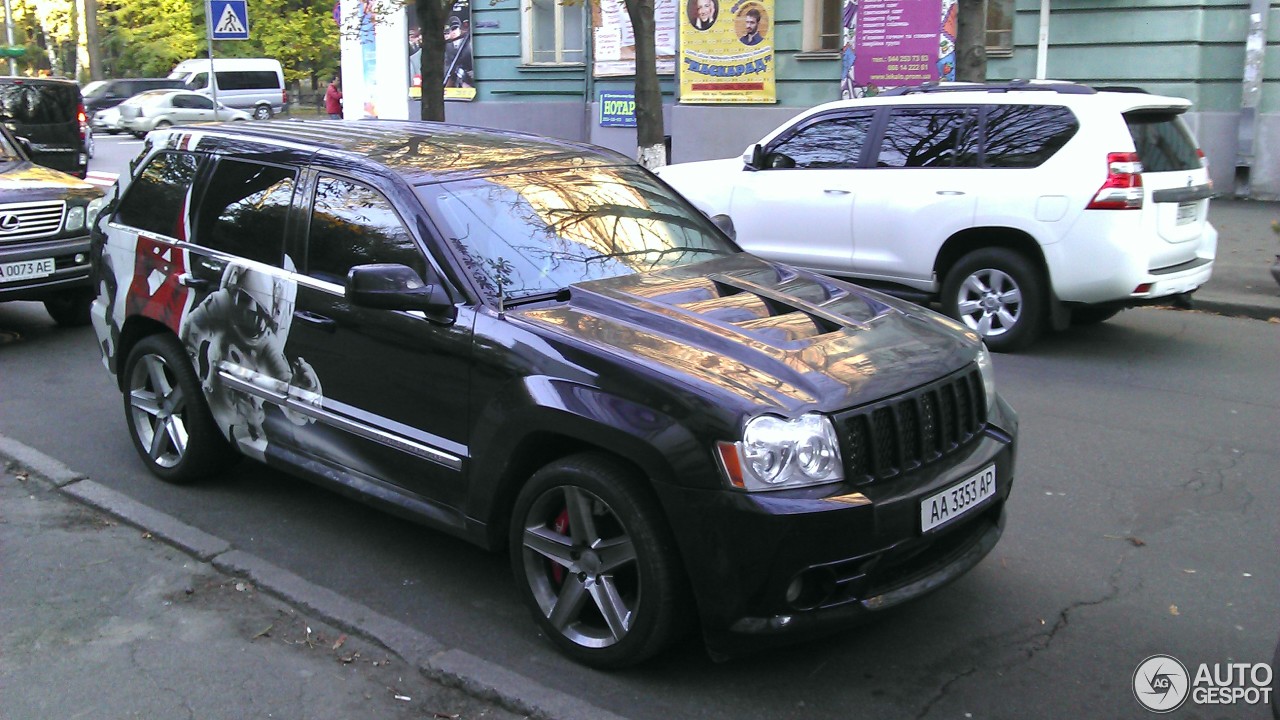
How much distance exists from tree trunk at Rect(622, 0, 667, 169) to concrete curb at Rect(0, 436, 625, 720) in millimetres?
9452

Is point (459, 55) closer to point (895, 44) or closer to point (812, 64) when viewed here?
point (812, 64)

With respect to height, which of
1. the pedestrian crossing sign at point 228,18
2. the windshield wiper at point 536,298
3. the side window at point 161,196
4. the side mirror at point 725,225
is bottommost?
the windshield wiper at point 536,298

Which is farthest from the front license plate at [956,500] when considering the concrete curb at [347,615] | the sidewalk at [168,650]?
the sidewalk at [168,650]

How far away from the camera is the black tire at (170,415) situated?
5477 mm

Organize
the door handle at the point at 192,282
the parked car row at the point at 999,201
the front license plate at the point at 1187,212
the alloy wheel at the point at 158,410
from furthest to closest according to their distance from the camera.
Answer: the front license plate at the point at 1187,212, the parked car row at the point at 999,201, the alloy wheel at the point at 158,410, the door handle at the point at 192,282

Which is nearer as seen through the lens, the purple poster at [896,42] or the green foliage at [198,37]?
the purple poster at [896,42]

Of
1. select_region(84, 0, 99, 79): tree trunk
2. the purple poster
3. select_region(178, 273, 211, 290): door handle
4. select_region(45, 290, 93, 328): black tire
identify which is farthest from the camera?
select_region(84, 0, 99, 79): tree trunk

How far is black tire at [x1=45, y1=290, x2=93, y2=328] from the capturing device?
9742mm

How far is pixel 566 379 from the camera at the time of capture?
3773 mm

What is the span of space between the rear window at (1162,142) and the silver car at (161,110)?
104 feet

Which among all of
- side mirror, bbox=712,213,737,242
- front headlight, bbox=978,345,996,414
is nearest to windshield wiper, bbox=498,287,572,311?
side mirror, bbox=712,213,737,242

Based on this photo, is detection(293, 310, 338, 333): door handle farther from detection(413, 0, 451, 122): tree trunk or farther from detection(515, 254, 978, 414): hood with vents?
detection(413, 0, 451, 122): tree trunk

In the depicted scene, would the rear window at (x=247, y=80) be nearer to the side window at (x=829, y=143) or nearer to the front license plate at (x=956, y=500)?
the side window at (x=829, y=143)

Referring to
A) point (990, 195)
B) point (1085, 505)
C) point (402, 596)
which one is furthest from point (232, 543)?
point (990, 195)
